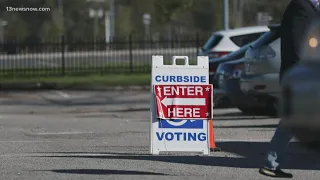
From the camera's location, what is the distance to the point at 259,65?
560 inches

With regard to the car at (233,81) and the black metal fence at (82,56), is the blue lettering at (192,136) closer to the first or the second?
the car at (233,81)

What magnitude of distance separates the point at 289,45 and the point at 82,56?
78.8 ft

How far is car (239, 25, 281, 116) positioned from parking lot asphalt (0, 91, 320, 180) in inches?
19.1

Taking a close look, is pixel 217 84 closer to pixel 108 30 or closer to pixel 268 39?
pixel 268 39

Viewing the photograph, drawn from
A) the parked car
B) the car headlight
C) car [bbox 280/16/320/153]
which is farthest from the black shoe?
the parked car

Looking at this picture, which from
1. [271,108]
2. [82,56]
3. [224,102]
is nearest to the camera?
[271,108]

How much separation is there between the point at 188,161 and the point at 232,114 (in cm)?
765

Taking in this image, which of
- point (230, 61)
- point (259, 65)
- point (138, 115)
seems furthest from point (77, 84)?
point (259, 65)

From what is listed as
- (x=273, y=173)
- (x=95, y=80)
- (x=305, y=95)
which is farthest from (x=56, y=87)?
(x=305, y=95)

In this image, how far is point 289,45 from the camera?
8023mm

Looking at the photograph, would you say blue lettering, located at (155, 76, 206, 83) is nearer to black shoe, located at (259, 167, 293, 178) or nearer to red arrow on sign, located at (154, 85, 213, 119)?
red arrow on sign, located at (154, 85, 213, 119)

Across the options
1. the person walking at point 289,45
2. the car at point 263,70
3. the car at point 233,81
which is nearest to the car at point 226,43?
the car at point 233,81

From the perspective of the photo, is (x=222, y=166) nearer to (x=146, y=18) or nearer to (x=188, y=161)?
(x=188, y=161)

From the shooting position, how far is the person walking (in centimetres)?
791
